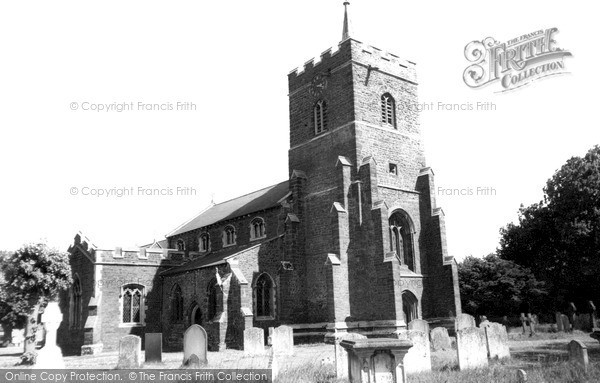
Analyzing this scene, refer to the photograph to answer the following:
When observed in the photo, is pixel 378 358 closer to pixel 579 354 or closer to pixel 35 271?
pixel 579 354

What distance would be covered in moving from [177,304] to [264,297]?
22.3 feet

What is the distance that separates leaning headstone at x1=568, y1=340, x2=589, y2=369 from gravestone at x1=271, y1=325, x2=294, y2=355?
1024 centimetres

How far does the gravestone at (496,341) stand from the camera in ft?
57.7

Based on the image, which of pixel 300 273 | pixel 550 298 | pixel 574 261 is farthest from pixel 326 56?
pixel 550 298

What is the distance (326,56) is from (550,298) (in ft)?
101

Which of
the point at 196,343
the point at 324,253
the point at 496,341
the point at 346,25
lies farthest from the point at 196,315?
the point at 346,25

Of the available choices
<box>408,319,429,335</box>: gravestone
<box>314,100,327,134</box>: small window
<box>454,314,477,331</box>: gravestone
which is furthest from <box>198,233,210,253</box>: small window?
<box>408,319,429,335</box>: gravestone

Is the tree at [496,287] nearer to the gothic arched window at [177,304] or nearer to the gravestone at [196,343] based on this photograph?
the gothic arched window at [177,304]

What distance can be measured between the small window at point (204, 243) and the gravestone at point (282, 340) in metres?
16.8

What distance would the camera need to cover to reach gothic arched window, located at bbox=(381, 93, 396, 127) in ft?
98.7

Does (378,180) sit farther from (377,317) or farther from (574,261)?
(574,261)

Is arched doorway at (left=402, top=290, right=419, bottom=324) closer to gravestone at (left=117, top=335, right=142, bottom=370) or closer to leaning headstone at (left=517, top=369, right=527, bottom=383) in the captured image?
gravestone at (left=117, top=335, right=142, bottom=370)

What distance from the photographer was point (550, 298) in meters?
46.1

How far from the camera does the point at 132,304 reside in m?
32.3
